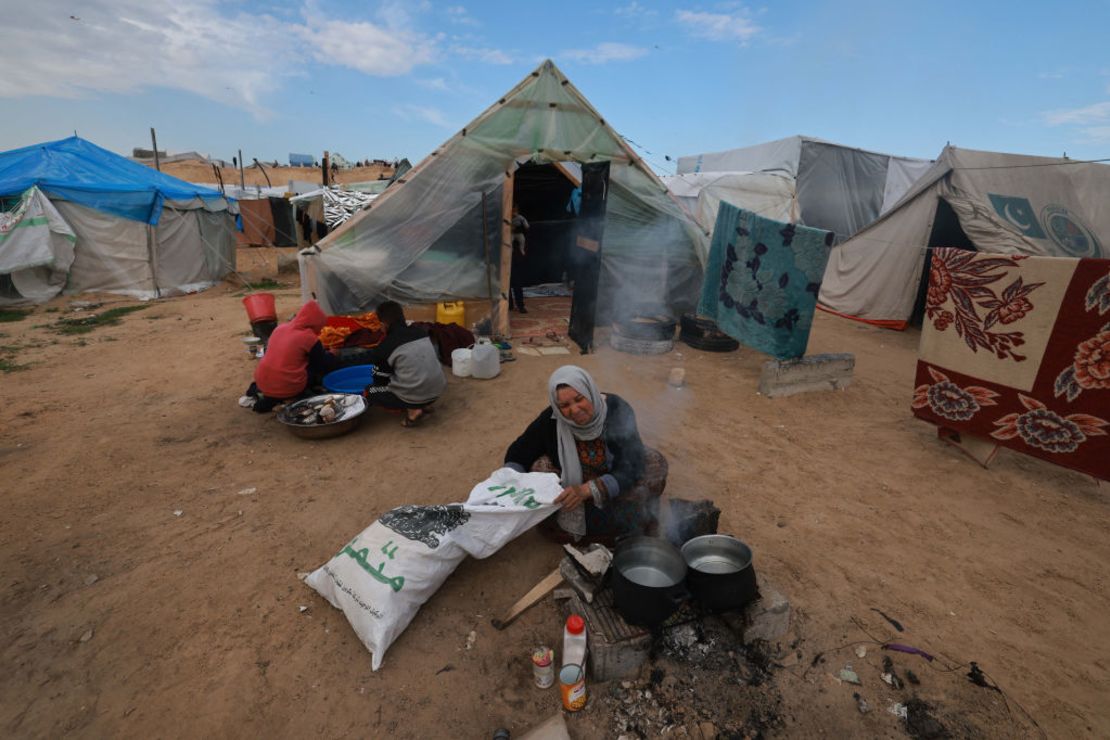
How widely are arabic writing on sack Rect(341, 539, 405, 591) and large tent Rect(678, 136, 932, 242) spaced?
12.2 m

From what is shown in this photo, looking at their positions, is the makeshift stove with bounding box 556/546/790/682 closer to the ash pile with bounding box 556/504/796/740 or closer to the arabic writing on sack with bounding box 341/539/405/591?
the ash pile with bounding box 556/504/796/740

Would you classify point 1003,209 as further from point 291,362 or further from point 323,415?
point 291,362

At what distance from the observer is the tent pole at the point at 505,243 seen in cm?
695

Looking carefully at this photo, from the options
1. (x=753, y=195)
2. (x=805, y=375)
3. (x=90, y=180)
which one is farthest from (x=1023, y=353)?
(x=90, y=180)

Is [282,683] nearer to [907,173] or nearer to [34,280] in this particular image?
[34,280]

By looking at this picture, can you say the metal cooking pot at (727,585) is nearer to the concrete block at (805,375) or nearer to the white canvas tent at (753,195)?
the concrete block at (805,375)

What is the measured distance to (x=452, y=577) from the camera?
112 inches

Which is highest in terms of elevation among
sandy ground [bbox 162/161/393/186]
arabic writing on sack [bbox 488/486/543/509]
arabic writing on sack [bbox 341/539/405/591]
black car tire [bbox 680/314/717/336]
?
sandy ground [bbox 162/161/393/186]

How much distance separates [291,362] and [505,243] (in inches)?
137

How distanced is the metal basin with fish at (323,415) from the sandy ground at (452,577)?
0.17m

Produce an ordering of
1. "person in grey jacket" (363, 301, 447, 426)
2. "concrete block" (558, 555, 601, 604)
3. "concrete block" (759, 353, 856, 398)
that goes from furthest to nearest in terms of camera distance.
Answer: "concrete block" (759, 353, 856, 398), "person in grey jacket" (363, 301, 447, 426), "concrete block" (558, 555, 601, 604)

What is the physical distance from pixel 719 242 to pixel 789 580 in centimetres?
470

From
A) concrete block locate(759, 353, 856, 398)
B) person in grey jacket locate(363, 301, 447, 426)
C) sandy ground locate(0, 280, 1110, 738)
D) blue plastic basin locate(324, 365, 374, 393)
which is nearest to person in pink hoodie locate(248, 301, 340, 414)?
blue plastic basin locate(324, 365, 374, 393)

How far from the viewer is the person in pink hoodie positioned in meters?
4.54
